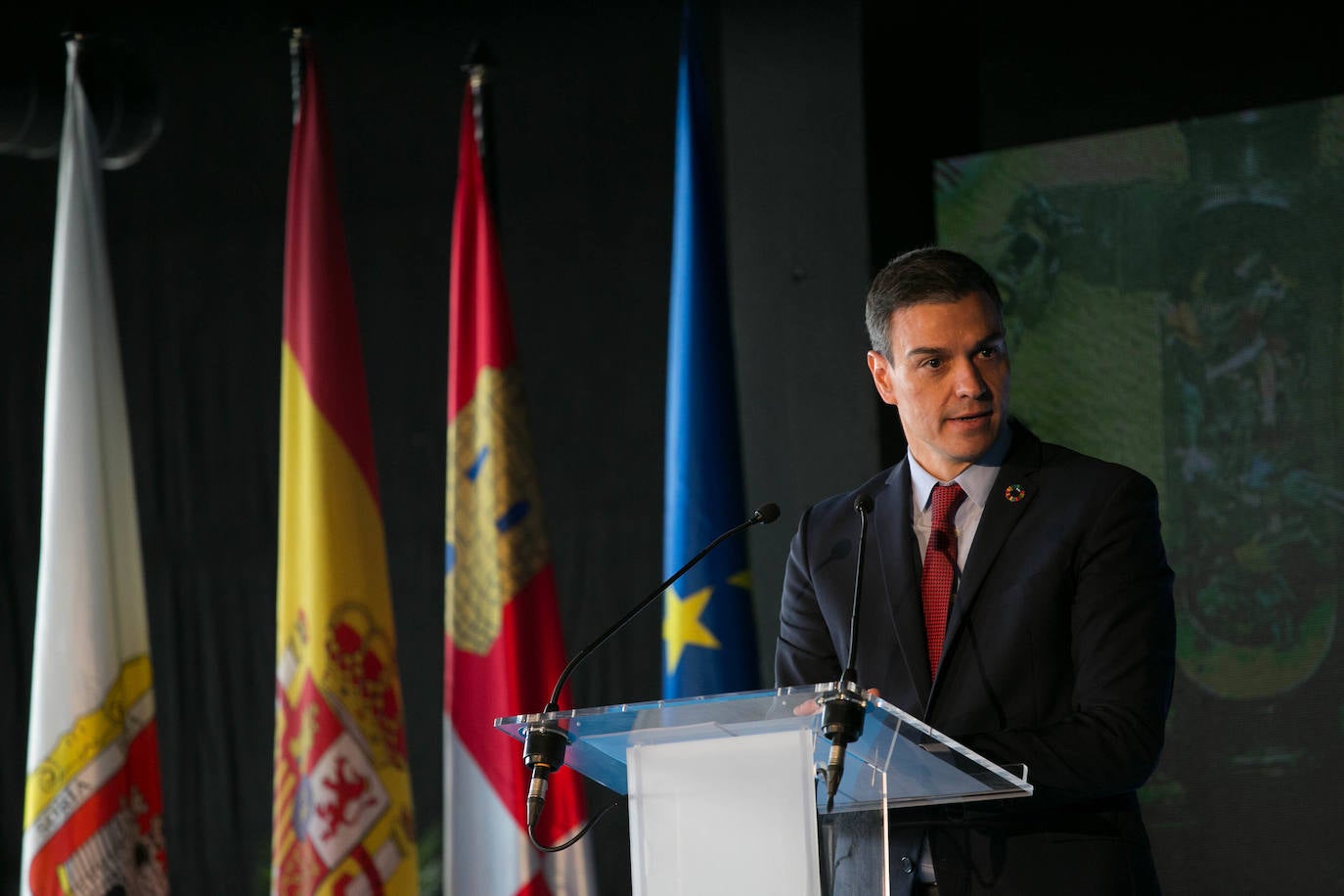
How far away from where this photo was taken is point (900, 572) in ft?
7.23

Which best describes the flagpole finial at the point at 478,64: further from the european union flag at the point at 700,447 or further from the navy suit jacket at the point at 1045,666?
the navy suit jacket at the point at 1045,666

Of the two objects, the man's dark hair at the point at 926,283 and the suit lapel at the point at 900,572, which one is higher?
the man's dark hair at the point at 926,283

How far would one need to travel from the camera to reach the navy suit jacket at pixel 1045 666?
195 centimetres

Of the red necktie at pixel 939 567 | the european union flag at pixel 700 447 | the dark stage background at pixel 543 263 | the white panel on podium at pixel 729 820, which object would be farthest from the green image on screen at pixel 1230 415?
the white panel on podium at pixel 729 820

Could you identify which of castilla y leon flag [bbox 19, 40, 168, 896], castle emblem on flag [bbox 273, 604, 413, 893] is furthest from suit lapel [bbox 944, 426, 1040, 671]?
castilla y leon flag [bbox 19, 40, 168, 896]

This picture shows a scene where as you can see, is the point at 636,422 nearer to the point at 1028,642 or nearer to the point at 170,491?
the point at 170,491

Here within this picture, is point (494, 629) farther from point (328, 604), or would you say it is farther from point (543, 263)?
point (543, 263)

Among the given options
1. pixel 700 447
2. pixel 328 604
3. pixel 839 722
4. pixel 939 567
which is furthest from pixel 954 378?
pixel 328 604

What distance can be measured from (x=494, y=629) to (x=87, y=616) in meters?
1.06

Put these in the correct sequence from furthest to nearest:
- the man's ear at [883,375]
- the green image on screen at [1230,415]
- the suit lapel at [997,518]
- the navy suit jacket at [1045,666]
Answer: the green image on screen at [1230,415] < the man's ear at [883,375] < the suit lapel at [997,518] < the navy suit jacket at [1045,666]

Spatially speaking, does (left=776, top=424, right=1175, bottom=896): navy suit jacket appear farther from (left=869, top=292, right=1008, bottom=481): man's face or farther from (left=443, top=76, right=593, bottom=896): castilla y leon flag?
(left=443, top=76, right=593, bottom=896): castilla y leon flag

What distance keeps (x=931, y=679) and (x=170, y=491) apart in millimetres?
3347

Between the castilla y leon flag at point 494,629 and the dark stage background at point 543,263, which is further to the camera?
the dark stage background at point 543,263

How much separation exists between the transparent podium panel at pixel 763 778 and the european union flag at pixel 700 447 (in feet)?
6.42
